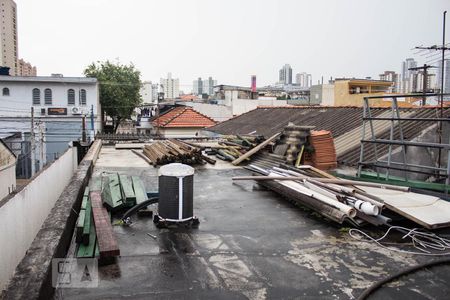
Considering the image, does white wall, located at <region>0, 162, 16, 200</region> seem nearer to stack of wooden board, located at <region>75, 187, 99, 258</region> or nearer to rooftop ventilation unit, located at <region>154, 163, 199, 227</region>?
stack of wooden board, located at <region>75, 187, 99, 258</region>

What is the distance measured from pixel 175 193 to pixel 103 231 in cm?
115

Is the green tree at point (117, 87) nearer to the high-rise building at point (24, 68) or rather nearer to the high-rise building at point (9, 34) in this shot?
the high-rise building at point (9, 34)

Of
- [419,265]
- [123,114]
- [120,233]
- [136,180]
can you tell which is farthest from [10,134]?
[419,265]

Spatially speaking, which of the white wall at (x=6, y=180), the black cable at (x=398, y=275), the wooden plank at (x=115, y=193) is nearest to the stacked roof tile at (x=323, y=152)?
the wooden plank at (x=115, y=193)

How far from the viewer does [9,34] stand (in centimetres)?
7406

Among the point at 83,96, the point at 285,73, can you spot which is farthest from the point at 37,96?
the point at 285,73

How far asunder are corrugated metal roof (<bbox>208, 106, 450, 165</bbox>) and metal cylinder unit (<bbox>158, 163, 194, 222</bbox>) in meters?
6.18

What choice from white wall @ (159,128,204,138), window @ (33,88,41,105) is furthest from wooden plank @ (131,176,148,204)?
window @ (33,88,41,105)

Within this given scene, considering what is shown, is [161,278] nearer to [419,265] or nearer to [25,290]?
[25,290]

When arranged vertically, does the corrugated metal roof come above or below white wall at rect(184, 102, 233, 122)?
below

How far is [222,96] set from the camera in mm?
56344

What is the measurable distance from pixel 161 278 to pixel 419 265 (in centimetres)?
286

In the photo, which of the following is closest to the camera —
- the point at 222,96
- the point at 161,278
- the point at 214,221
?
the point at 161,278

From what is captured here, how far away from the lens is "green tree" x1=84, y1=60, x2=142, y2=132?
3988 centimetres
